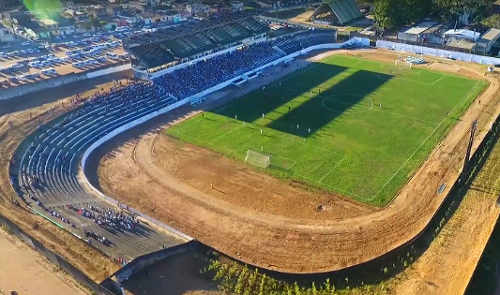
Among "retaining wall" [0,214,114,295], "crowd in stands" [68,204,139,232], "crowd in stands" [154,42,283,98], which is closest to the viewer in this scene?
"retaining wall" [0,214,114,295]

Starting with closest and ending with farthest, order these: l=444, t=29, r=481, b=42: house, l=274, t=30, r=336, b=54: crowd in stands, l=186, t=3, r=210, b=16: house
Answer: l=444, t=29, r=481, b=42: house
l=274, t=30, r=336, b=54: crowd in stands
l=186, t=3, r=210, b=16: house

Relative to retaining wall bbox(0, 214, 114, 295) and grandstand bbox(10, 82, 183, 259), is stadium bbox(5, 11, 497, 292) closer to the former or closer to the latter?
grandstand bbox(10, 82, 183, 259)

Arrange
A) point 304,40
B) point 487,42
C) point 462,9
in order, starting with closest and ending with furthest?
point 487,42, point 304,40, point 462,9

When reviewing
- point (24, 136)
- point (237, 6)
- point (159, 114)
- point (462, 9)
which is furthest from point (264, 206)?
point (237, 6)

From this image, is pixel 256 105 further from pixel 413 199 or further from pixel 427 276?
pixel 427 276

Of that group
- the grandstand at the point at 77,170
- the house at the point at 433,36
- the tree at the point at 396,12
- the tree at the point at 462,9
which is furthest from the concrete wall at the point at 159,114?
the tree at the point at 462,9

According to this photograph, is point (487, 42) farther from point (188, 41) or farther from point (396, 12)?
point (188, 41)

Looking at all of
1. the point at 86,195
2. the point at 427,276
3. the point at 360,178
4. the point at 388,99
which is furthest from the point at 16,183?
the point at 388,99

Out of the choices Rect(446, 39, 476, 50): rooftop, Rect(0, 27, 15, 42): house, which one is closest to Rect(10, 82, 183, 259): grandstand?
Rect(0, 27, 15, 42): house

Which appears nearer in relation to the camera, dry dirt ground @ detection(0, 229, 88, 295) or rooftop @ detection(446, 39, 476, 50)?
dry dirt ground @ detection(0, 229, 88, 295)
